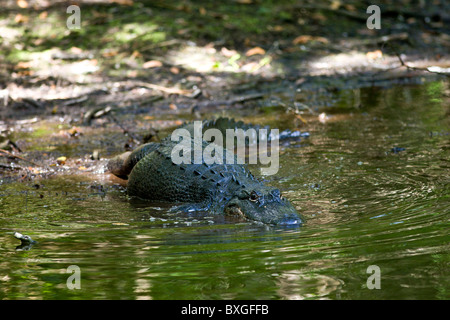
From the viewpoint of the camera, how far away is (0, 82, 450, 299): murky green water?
3.54 meters

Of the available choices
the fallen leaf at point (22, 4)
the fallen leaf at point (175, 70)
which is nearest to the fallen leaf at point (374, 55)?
the fallen leaf at point (175, 70)

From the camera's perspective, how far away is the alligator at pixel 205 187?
5.02 meters

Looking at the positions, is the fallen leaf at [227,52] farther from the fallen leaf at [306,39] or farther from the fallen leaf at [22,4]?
the fallen leaf at [22,4]

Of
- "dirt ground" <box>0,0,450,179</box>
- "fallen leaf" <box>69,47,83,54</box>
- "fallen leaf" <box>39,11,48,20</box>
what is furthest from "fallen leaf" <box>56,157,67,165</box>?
"fallen leaf" <box>39,11,48,20</box>

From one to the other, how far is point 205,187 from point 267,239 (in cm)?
138

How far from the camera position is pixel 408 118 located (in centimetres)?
831

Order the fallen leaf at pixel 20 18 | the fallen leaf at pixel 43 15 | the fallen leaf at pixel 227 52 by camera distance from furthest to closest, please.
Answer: the fallen leaf at pixel 43 15
the fallen leaf at pixel 20 18
the fallen leaf at pixel 227 52

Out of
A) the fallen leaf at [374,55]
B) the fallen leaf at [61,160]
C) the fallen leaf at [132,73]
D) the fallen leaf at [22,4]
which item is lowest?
the fallen leaf at [61,160]

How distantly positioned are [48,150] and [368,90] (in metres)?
5.57

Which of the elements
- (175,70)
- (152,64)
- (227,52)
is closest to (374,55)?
(227,52)

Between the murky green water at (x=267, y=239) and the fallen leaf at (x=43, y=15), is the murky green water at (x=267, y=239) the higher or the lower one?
the lower one

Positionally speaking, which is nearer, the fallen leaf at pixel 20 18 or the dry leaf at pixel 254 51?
the dry leaf at pixel 254 51
